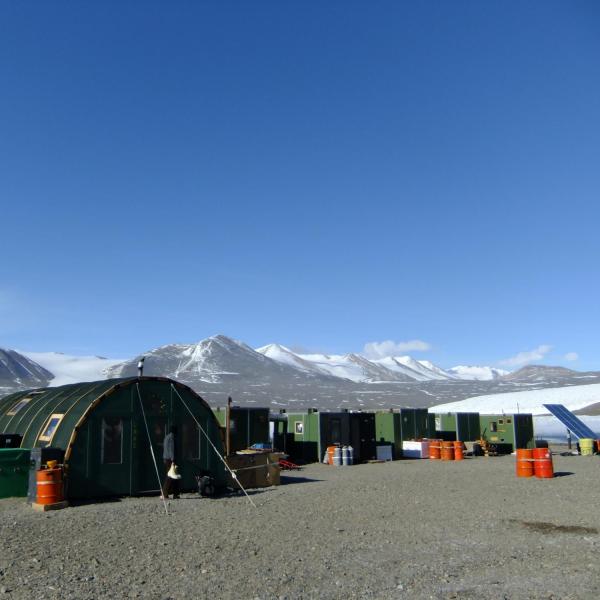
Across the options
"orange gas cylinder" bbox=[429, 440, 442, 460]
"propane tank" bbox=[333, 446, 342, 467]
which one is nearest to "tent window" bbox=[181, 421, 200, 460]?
"propane tank" bbox=[333, 446, 342, 467]

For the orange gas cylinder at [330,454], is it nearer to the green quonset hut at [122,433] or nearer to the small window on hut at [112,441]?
the green quonset hut at [122,433]

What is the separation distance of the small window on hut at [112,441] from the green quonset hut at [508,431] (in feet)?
87.9

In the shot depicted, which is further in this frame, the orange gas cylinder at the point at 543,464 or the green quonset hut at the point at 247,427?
the green quonset hut at the point at 247,427

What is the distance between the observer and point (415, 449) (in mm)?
34688

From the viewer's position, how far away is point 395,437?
34969 millimetres

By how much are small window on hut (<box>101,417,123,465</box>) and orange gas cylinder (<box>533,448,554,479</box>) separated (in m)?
16.2

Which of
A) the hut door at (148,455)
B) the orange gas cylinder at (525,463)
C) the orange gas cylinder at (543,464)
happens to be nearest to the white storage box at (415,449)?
the orange gas cylinder at (525,463)

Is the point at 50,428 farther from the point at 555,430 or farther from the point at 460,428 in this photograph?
the point at 555,430

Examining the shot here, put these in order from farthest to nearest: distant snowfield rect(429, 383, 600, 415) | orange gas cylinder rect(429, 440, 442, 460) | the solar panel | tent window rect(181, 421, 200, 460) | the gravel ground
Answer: distant snowfield rect(429, 383, 600, 415) → the solar panel → orange gas cylinder rect(429, 440, 442, 460) → tent window rect(181, 421, 200, 460) → the gravel ground

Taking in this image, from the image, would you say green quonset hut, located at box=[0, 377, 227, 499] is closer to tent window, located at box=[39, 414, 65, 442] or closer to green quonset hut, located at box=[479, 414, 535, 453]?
tent window, located at box=[39, 414, 65, 442]

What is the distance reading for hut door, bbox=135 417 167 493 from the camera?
60.3 feet

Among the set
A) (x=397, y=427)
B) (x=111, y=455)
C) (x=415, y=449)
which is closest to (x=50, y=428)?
(x=111, y=455)

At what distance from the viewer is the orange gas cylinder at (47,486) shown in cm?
1594

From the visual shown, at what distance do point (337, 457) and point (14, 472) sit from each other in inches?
673
